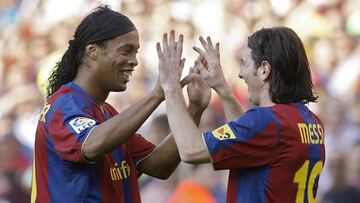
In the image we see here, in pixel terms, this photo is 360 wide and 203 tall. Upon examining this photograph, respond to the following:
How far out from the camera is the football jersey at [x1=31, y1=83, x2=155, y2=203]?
4.54m

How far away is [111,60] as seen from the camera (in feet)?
15.9

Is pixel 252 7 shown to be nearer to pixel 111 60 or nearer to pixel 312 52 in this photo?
pixel 312 52

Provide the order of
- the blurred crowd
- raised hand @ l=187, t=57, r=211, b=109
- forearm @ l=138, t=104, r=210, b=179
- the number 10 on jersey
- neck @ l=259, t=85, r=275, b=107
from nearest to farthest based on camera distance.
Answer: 1. the number 10 on jersey
2. neck @ l=259, t=85, r=275, b=107
3. raised hand @ l=187, t=57, r=211, b=109
4. forearm @ l=138, t=104, r=210, b=179
5. the blurred crowd

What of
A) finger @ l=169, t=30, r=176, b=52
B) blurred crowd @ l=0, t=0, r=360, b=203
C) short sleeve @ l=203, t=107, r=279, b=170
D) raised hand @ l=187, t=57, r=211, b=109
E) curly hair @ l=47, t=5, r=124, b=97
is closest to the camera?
short sleeve @ l=203, t=107, r=279, b=170

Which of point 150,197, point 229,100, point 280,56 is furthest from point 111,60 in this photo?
point 150,197

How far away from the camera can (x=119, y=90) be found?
494cm

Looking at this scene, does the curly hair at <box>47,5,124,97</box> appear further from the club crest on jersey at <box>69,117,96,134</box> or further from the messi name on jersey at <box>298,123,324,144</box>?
the messi name on jersey at <box>298,123,324,144</box>

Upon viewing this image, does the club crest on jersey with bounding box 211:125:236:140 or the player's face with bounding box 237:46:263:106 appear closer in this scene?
the club crest on jersey with bounding box 211:125:236:140

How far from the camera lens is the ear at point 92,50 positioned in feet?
15.9

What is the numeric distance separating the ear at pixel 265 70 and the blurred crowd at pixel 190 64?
5762 millimetres

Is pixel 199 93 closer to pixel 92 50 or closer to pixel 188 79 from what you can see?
pixel 188 79

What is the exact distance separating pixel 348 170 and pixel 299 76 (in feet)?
19.2

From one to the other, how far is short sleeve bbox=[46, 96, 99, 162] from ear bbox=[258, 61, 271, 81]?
0.94m

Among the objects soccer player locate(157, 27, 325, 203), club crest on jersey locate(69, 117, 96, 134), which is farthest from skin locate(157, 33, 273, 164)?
club crest on jersey locate(69, 117, 96, 134)
